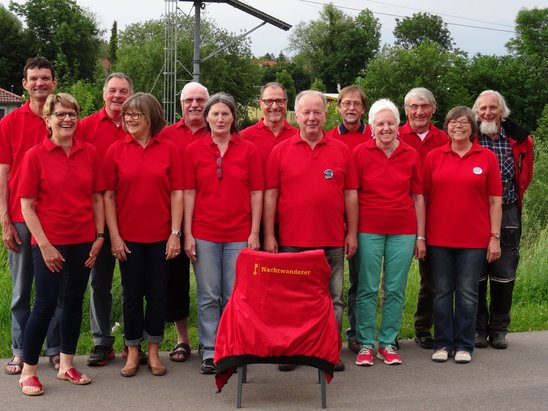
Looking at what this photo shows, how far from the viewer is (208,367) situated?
6012 mm

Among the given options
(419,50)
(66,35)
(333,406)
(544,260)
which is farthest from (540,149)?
(66,35)

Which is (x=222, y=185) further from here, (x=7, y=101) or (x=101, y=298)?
(x=7, y=101)

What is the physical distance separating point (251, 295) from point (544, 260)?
16.7 ft

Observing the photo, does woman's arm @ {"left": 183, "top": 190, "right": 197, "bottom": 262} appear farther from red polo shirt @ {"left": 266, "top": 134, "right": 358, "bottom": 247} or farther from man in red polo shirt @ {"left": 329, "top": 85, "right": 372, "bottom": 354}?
man in red polo shirt @ {"left": 329, "top": 85, "right": 372, "bottom": 354}

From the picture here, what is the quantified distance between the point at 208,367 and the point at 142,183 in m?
1.53

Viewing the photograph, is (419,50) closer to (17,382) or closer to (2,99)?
(2,99)

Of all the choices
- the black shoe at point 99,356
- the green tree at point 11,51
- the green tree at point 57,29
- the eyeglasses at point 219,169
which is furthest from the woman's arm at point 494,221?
the green tree at point 11,51

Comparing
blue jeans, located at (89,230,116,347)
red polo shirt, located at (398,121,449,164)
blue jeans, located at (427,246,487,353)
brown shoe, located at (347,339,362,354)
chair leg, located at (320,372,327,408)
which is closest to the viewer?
chair leg, located at (320,372,327,408)

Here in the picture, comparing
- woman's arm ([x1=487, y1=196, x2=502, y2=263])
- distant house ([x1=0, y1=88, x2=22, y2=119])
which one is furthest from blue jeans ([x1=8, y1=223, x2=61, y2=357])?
distant house ([x1=0, y1=88, x2=22, y2=119])

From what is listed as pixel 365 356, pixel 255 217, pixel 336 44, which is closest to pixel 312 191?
pixel 255 217

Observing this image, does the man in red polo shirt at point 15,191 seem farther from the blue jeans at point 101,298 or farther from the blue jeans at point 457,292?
the blue jeans at point 457,292

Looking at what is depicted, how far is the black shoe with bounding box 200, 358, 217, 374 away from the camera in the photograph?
600cm

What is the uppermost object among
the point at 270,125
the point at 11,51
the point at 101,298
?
the point at 11,51

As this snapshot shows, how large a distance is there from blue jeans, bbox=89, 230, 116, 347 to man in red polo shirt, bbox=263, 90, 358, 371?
1327 mm
